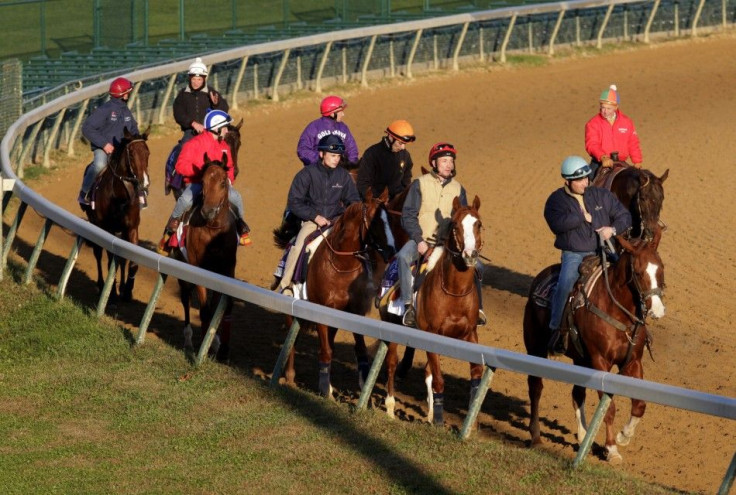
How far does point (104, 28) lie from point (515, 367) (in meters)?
21.4

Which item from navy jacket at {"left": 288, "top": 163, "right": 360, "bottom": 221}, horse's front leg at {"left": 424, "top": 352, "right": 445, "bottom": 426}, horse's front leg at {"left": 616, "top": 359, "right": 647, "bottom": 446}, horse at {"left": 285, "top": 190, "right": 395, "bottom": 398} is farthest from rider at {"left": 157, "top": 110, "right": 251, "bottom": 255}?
horse's front leg at {"left": 616, "top": 359, "right": 647, "bottom": 446}

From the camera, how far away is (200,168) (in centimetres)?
1473

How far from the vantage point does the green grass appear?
29.8ft

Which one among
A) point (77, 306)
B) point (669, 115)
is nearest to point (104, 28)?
point (669, 115)

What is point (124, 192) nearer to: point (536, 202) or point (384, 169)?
point (384, 169)

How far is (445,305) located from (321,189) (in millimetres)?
A: 2361

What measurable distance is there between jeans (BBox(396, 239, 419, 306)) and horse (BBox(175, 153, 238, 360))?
234cm

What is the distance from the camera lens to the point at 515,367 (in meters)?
9.79

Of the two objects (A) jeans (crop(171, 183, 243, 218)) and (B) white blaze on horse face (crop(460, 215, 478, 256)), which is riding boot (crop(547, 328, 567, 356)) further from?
(A) jeans (crop(171, 183, 243, 218))

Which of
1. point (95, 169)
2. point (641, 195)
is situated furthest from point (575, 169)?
point (95, 169)

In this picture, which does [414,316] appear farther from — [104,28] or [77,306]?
[104,28]

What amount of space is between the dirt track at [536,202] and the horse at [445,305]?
0.55 metres

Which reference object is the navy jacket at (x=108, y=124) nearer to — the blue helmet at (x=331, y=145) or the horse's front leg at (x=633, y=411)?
the blue helmet at (x=331, y=145)

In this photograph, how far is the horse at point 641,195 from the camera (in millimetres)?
15562
